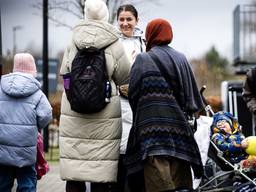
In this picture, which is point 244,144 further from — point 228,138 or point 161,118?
point 161,118

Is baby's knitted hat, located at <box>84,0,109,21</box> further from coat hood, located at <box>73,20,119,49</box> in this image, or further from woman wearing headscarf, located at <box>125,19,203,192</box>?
woman wearing headscarf, located at <box>125,19,203,192</box>

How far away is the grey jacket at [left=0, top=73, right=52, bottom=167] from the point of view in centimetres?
614

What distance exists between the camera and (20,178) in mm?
6402

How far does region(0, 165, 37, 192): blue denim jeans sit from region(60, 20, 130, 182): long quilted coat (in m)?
0.89

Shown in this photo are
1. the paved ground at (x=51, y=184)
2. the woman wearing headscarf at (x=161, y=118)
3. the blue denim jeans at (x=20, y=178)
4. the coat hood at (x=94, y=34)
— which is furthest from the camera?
the paved ground at (x=51, y=184)

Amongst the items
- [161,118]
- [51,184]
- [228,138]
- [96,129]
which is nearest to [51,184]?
[51,184]

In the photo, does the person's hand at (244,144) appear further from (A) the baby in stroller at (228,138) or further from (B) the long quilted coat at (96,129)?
(B) the long quilted coat at (96,129)

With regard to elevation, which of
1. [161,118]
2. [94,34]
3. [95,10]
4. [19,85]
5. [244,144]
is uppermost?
[95,10]

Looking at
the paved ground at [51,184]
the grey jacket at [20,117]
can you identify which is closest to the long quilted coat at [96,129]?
the grey jacket at [20,117]

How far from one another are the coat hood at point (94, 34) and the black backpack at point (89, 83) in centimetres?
5

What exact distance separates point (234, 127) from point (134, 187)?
5.27ft

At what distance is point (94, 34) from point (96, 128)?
0.77 metres

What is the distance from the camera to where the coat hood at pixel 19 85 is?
6176mm

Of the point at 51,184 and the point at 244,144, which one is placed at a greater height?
the point at 244,144
